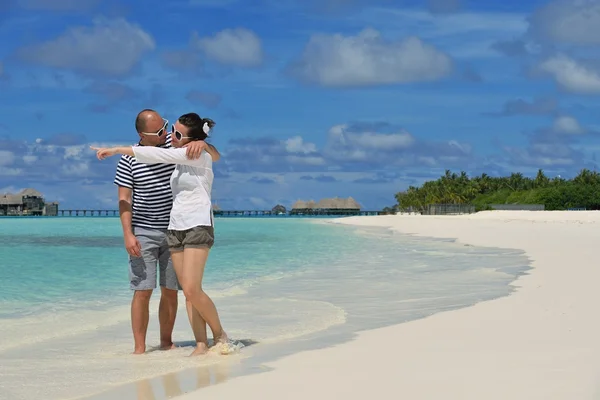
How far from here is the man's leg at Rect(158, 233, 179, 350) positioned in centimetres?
613

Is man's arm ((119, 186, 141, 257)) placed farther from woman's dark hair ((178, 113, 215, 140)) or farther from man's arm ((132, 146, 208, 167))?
woman's dark hair ((178, 113, 215, 140))

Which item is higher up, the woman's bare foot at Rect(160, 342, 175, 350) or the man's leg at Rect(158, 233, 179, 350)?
the man's leg at Rect(158, 233, 179, 350)

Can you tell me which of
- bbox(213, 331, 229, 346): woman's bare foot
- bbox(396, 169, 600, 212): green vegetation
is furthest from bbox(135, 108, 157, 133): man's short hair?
bbox(396, 169, 600, 212): green vegetation

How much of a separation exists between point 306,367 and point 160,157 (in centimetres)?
184

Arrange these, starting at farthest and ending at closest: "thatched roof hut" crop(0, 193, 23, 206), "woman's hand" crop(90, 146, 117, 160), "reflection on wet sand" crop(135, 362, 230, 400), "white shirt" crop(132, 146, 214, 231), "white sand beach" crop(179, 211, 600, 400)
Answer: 1. "thatched roof hut" crop(0, 193, 23, 206)
2. "white shirt" crop(132, 146, 214, 231)
3. "woman's hand" crop(90, 146, 117, 160)
4. "reflection on wet sand" crop(135, 362, 230, 400)
5. "white sand beach" crop(179, 211, 600, 400)

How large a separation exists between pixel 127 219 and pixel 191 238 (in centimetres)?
57

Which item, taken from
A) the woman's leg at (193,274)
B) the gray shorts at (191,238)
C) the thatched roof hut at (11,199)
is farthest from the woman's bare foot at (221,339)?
the thatched roof hut at (11,199)

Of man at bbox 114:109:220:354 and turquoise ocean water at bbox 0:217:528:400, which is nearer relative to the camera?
turquoise ocean water at bbox 0:217:528:400

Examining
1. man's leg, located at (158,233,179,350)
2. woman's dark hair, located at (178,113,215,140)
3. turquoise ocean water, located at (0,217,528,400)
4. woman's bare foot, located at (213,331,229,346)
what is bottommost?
turquoise ocean water, located at (0,217,528,400)

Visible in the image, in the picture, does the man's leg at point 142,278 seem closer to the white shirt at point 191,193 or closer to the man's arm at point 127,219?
the man's arm at point 127,219

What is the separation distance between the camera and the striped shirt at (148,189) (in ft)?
19.6

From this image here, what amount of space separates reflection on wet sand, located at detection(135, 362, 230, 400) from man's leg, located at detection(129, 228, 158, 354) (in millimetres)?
956

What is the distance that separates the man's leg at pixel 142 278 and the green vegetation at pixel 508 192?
101 m

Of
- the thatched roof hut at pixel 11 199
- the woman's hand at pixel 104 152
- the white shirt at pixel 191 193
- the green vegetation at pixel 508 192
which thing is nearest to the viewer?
the woman's hand at pixel 104 152
